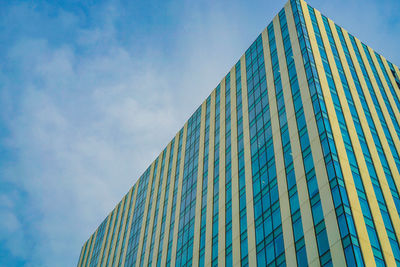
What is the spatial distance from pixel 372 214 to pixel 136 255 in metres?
42.1

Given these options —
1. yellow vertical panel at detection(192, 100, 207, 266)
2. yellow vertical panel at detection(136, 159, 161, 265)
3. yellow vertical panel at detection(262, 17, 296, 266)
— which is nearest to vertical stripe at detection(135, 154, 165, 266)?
yellow vertical panel at detection(136, 159, 161, 265)

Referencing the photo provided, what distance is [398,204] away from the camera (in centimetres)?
3809

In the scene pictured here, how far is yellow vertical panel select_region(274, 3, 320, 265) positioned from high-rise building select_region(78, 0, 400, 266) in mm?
113

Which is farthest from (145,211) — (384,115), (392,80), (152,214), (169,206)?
(392,80)

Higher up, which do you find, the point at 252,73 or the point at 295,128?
the point at 252,73

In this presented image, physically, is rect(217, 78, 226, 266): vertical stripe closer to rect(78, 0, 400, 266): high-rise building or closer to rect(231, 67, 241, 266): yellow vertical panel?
rect(78, 0, 400, 266): high-rise building

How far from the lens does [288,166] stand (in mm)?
41781

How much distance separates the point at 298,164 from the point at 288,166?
161 centimetres

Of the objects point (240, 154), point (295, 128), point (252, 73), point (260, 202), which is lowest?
point (260, 202)

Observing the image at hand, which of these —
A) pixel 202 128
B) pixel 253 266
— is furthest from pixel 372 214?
pixel 202 128

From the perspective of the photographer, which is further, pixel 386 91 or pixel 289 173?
pixel 386 91

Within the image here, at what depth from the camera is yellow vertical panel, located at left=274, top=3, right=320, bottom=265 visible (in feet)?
111

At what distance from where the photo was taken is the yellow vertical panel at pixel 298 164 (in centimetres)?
3375

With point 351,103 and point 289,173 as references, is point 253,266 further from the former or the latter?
point 351,103
